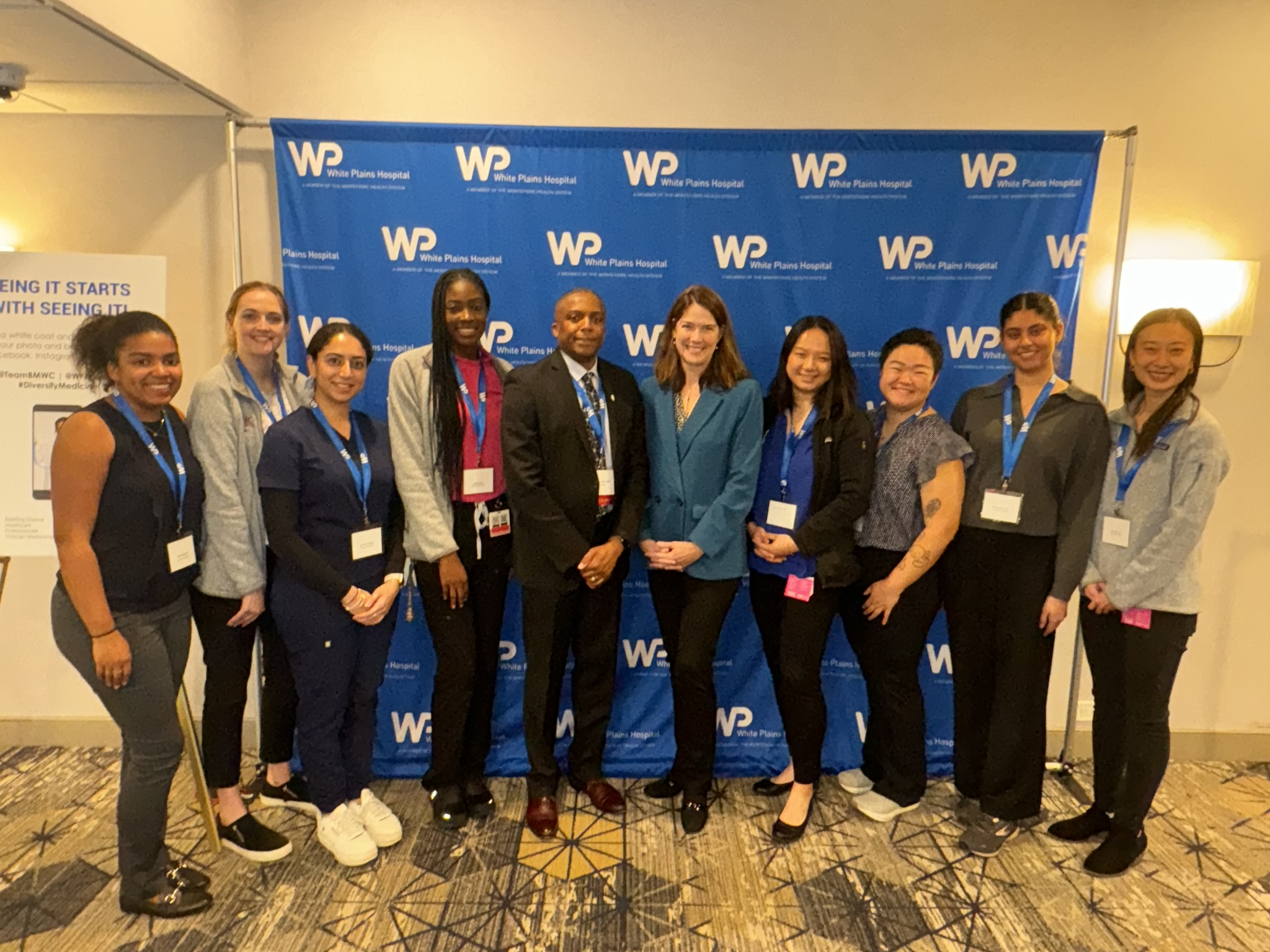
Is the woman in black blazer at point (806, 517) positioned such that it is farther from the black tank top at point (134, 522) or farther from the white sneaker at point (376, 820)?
the black tank top at point (134, 522)

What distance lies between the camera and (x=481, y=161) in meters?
2.73

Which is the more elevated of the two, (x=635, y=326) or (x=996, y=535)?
(x=635, y=326)

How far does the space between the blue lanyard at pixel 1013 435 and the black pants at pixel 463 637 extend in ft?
5.32

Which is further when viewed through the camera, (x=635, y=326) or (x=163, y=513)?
(x=635, y=326)

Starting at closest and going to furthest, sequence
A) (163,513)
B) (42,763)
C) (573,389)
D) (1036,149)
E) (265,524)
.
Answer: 1. (163,513)
2. (265,524)
3. (573,389)
4. (1036,149)
5. (42,763)

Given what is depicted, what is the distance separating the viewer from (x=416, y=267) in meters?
2.76

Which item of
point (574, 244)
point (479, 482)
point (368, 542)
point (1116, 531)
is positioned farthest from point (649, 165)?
point (1116, 531)

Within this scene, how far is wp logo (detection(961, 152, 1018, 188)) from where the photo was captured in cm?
274

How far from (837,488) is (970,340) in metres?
0.99

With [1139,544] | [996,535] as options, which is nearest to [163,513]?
[996,535]

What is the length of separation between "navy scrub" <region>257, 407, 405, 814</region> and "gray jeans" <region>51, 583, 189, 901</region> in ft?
0.97

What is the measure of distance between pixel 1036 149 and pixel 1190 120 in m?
0.69

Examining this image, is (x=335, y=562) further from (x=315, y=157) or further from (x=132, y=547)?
(x=315, y=157)

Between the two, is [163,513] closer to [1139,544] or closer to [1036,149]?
[1139,544]
